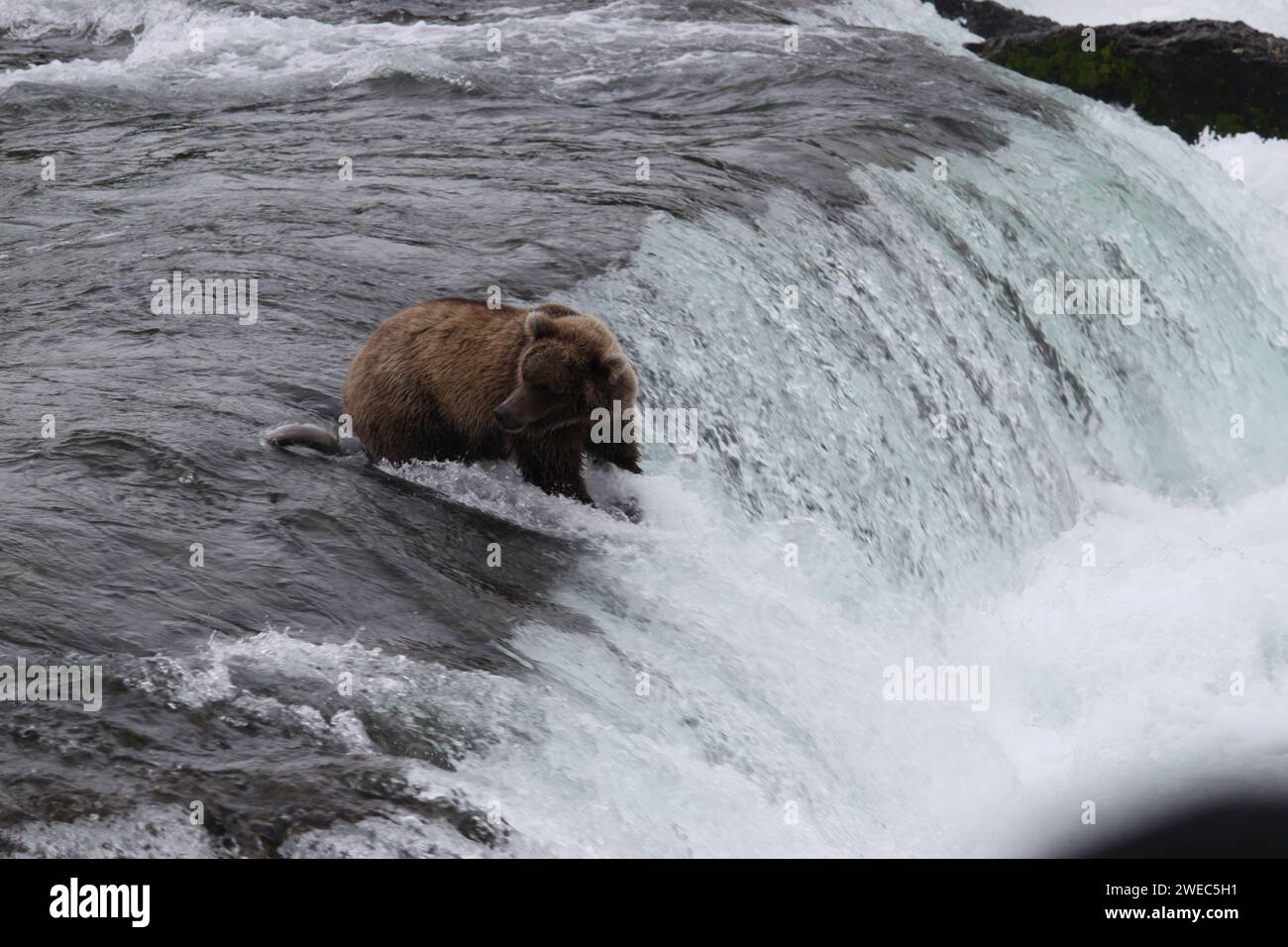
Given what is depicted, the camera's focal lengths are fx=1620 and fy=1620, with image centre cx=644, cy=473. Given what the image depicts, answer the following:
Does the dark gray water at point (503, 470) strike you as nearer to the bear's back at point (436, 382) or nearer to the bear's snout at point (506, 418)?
the bear's back at point (436, 382)

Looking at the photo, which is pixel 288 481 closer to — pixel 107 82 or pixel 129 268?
pixel 129 268

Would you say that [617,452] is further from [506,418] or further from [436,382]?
[436,382]

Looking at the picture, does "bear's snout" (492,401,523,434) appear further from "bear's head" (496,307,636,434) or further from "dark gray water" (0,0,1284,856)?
"dark gray water" (0,0,1284,856)

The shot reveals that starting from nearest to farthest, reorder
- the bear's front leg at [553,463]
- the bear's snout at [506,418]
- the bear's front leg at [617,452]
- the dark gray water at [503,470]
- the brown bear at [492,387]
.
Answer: the dark gray water at [503,470] → the bear's snout at [506,418] → the brown bear at [492,387] → the bear's front leg at [553,463] → the bear's front leg at [617,452]

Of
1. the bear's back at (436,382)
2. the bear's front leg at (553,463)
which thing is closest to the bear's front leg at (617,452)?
the bear's front leg at (553,463)

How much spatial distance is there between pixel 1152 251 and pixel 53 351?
6.82m

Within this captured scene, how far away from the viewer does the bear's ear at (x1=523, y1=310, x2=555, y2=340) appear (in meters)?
5.55

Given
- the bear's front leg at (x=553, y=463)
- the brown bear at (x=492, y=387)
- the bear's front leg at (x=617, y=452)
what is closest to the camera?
the brown bear at (x=492, y=387)

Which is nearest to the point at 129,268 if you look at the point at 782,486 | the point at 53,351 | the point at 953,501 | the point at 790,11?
the point at 53,351

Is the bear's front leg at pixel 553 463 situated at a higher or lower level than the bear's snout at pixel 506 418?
lower

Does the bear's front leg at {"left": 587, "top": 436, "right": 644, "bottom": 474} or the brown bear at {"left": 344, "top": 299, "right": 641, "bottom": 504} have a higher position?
the brown bear at {"left": 344, "top": 299, "right": 641, "bottom": 504}

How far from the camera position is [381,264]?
25.6 feet

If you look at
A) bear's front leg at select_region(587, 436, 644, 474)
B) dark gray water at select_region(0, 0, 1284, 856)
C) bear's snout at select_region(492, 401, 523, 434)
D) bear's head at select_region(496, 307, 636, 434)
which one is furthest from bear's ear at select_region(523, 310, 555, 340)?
dark gray water at select_region(0, 0, 1284, 856)

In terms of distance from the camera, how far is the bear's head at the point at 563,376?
545cm
